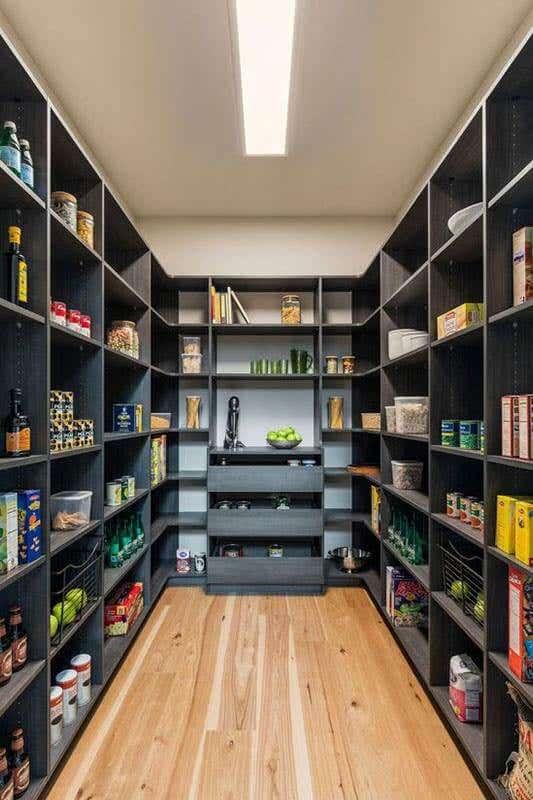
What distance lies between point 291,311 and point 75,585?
2143mm

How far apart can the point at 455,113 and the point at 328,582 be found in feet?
9.48

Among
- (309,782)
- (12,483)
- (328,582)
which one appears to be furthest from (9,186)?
(328,582)

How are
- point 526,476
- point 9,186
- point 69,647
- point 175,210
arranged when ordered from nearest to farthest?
1. point 9,186
2. point 526,476
3. point 69,647
4. point 175,210

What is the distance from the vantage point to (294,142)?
2496 mm

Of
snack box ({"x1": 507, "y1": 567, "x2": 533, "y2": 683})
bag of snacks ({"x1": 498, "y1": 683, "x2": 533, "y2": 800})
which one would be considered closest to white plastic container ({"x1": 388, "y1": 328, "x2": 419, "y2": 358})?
snack box ({"x1": 507, "y1": 567, "x2": 533, "y2": 683})

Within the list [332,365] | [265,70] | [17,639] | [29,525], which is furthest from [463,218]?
[17,639]

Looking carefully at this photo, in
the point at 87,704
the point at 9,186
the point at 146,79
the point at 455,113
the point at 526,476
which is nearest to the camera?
the point at 9,186

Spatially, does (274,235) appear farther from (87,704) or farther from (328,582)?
(87,704)

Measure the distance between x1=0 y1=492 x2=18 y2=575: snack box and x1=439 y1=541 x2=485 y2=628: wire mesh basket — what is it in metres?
1.48

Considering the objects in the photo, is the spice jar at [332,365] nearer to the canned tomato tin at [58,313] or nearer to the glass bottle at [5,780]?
the canned tomato tin at [58,313]

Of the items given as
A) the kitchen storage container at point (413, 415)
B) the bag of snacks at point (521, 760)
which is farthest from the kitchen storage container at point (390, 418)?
the bag of snacks at point (521, 760)

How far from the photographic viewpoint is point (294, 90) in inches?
82.3

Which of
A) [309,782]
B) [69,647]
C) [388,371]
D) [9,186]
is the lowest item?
[309,782]

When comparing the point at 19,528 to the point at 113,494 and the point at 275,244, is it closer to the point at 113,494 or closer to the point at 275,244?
the point at 113,494
